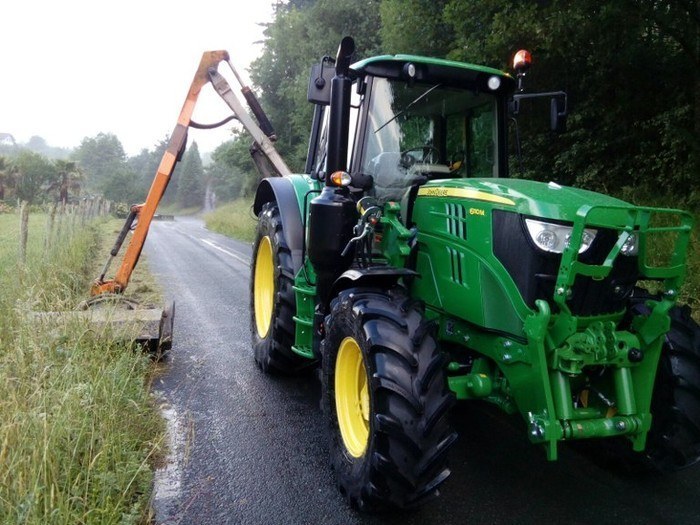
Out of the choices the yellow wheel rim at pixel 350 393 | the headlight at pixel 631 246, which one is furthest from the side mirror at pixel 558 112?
the yellow wheel rim at pixel 350 393

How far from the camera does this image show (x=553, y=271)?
2.64m

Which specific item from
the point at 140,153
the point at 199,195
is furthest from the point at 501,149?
the point at 140,153

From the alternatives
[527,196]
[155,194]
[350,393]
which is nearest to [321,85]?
[527,196]

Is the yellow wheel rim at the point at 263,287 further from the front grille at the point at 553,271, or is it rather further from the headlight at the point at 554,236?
the headlight at the point at 554,236

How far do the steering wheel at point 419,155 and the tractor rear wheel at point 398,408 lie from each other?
3.71ft

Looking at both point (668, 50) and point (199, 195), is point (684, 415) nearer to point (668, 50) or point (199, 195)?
point (668, 50)

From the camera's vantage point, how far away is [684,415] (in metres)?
2.92

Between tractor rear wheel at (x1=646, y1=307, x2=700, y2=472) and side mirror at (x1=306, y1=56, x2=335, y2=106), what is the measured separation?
2.44 metres

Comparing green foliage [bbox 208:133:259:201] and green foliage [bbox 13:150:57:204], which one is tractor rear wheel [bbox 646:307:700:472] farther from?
green foliage [bbox 13:150:57:204]

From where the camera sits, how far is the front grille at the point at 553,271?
2.64 meters

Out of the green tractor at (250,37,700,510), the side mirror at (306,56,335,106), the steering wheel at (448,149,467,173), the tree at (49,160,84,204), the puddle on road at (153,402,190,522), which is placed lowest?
the puddle on road at (153,402,190,522)

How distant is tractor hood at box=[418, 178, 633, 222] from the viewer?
2.66 m

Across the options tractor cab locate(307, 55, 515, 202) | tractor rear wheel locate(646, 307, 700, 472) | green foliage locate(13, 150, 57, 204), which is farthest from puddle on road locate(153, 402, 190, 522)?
green foliage locate(13, 150, 57, 204)

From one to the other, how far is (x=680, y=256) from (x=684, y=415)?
0.84 metres
